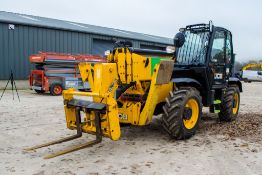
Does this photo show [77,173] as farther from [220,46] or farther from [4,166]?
[220,46]

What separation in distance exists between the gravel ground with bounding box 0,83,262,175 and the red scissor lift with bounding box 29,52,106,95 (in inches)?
321

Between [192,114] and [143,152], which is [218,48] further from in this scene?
[143,152]

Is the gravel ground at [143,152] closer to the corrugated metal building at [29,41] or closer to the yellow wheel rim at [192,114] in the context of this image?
the yellow wheel rim at [192,114]

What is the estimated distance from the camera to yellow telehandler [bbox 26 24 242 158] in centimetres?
573

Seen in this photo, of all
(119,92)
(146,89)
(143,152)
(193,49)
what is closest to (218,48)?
(193,49)

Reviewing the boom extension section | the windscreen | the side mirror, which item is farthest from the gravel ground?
the side mirror

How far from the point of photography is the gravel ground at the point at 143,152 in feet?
16.3

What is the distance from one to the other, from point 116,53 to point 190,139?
92.2 inches

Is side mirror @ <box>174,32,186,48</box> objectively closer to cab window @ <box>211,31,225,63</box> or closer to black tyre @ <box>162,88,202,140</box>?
cab window @ <box>211,31,225,63</box>

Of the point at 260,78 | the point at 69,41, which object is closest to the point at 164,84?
the point at 69,41

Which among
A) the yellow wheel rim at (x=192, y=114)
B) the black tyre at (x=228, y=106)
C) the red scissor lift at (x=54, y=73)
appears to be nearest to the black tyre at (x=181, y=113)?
the yellow wheel rim at (x=192, y=114)

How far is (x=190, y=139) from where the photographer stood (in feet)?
22.1

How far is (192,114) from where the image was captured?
6953mm

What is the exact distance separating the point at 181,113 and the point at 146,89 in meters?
0.87
